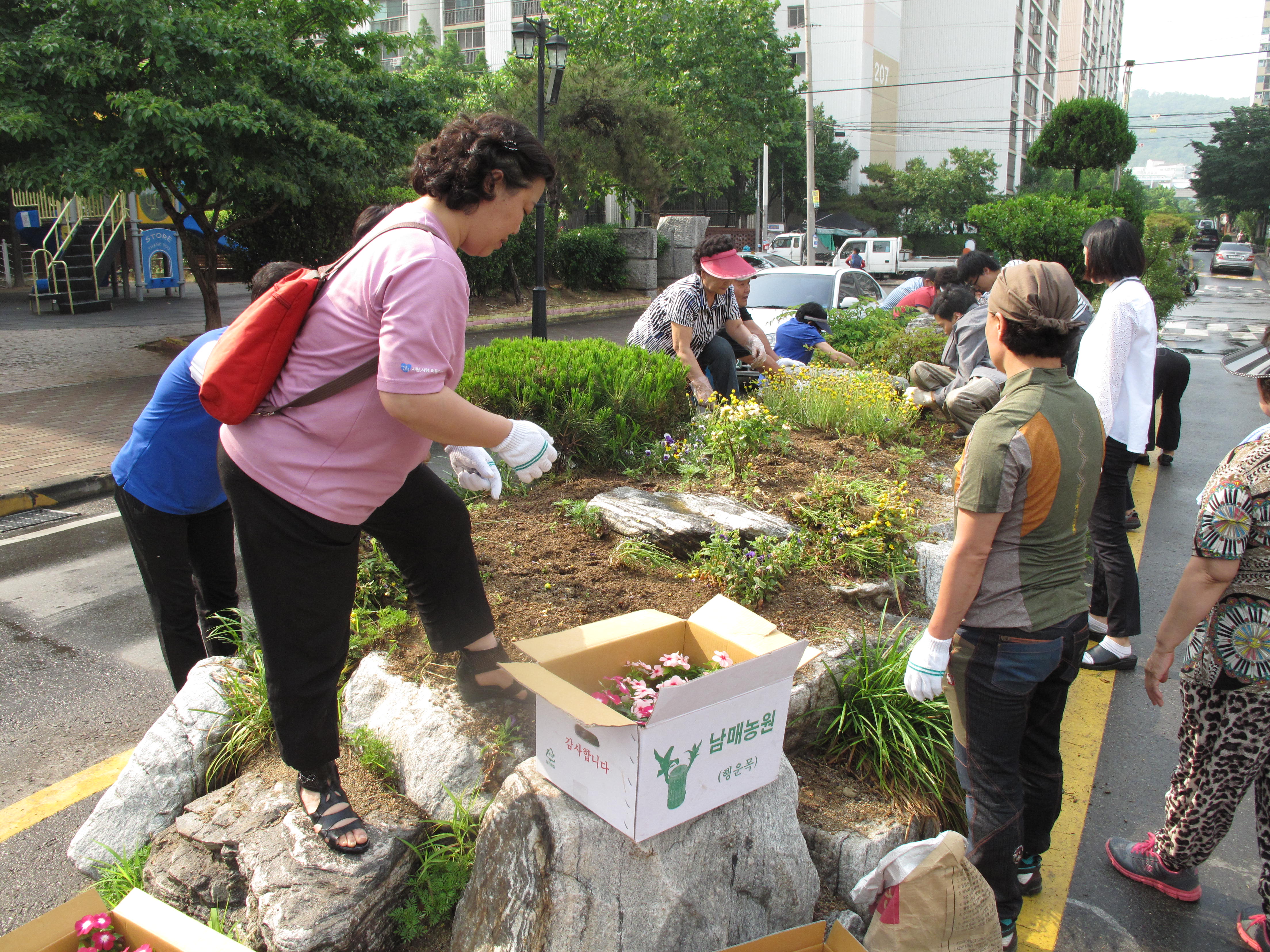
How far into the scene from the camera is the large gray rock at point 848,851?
2.50m

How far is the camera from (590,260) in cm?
2408

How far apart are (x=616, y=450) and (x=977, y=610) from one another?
2818 mm

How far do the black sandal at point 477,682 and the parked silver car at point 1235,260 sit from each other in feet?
182

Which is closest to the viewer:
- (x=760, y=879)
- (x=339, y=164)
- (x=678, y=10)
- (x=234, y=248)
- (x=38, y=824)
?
(x=760, y=879)

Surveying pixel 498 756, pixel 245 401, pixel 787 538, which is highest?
pixel 245 401

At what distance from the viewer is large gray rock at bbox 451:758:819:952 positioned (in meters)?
2.06

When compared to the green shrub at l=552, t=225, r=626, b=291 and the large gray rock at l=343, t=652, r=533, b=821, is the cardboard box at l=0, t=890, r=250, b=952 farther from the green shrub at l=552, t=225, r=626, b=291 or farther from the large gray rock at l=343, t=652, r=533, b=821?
the green shrub at l=552, t=225, r=626, b=291

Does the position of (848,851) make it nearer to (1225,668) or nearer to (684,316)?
(1225,668)

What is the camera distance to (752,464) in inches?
191

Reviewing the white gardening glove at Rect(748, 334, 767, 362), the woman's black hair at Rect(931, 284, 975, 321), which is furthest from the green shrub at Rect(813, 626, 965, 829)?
the woman's black hair at Rect(931, 284, 975, 321)

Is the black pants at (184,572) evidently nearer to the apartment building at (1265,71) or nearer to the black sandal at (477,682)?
the black sandal at (477,682)

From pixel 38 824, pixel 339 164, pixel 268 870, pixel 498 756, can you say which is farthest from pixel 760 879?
pixel 339 164

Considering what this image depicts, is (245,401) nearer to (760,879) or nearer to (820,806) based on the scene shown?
(760,879)

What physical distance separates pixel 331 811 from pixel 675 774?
96cm
